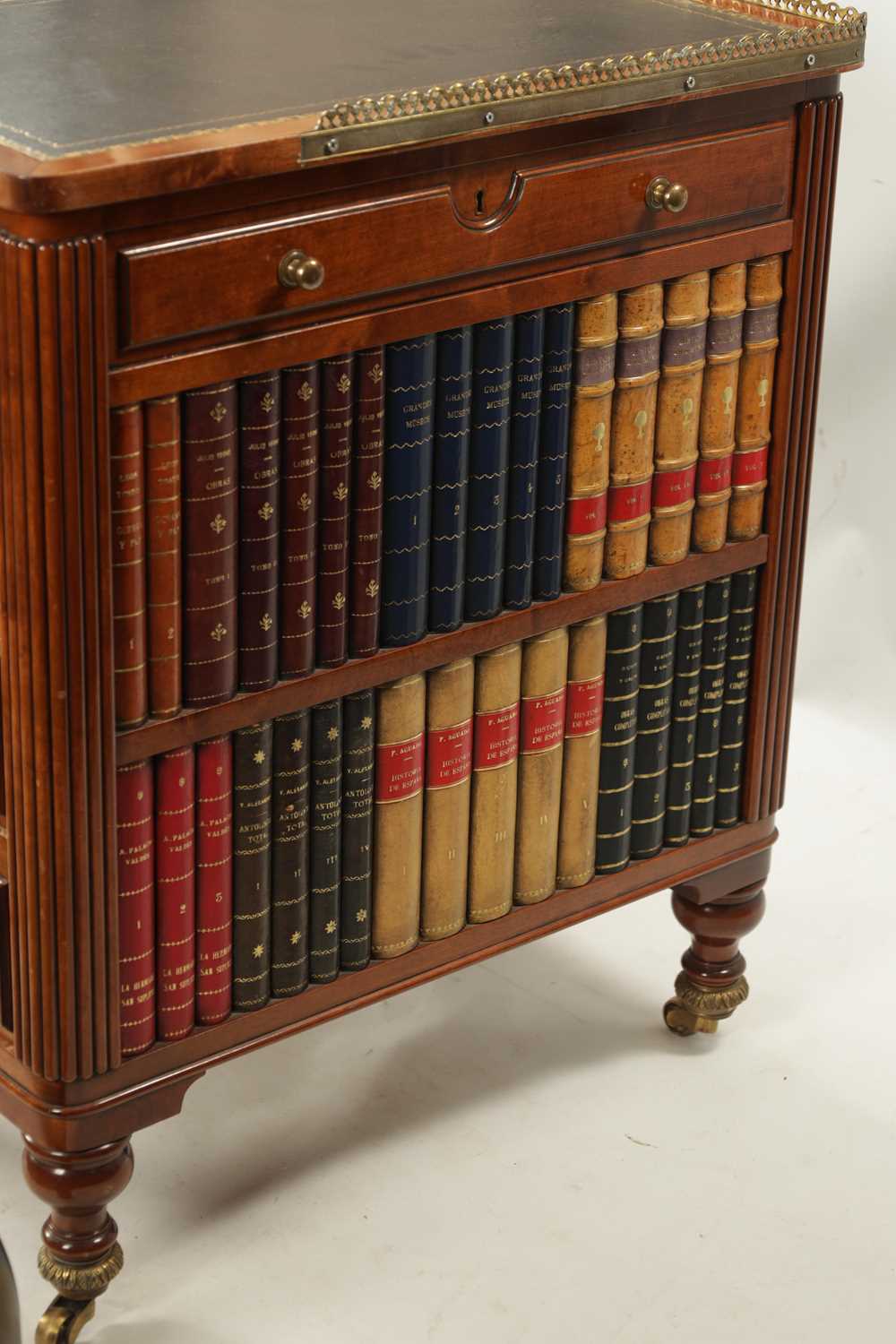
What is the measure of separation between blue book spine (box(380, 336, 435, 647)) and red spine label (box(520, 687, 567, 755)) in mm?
183

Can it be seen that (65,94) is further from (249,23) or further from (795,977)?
(795,977)

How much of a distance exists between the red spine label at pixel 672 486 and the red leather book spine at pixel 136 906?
59 cm

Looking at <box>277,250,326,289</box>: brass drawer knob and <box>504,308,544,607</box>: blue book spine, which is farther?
<box>504,308,544,607</box>: blue book spine

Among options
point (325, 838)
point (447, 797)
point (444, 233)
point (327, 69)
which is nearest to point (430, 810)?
point (447, 797)

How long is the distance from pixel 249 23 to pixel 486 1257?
1192 mm

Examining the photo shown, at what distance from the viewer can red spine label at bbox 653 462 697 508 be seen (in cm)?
225

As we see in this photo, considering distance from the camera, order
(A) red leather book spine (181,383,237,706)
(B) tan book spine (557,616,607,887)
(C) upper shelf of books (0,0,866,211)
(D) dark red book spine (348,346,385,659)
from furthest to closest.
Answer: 1. (B) tan book spine (557,616,607,887)
2. (D) dark red book spine (348,346,385,659)
3. (A) red leather book spine (181,383,237,706)
4. (C) upper shelf of books (0,0,866,211)

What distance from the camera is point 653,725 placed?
2371 millimetres

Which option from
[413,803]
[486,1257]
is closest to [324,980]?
[413,803]

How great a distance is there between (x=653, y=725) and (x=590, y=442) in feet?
1.13

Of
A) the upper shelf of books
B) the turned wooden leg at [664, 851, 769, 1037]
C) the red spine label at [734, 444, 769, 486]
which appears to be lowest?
the turned wooden leg at [664, 851, 769, 1037]

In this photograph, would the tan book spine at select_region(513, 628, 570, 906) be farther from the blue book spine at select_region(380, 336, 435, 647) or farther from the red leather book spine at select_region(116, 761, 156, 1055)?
the red leather book spine at select_region(116, 761, 156, 1055)

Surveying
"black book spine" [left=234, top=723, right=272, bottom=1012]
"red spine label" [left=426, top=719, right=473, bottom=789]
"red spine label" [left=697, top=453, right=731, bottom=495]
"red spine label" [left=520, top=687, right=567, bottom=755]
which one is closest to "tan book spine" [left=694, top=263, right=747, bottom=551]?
"red spine label" [left=697, top=453, right=731, bottom=495]

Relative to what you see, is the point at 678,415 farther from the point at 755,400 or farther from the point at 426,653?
the point at 426,653
